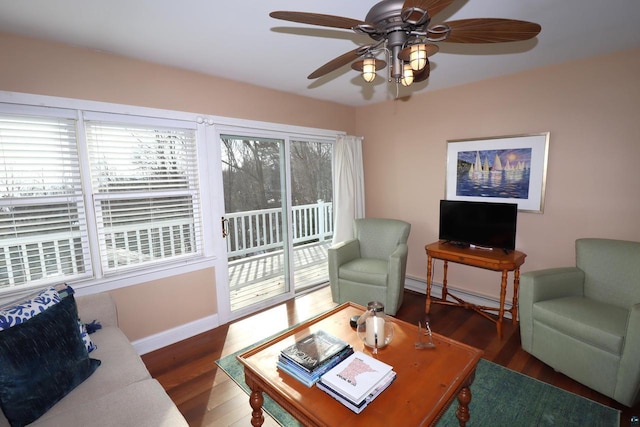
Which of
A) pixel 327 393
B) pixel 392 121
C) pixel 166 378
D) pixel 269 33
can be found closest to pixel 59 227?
pixel 166 378

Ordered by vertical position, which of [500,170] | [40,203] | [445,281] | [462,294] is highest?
[500,170]

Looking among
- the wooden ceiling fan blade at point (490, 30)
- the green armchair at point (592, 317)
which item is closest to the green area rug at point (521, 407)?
the green armchair at point (592, 317)

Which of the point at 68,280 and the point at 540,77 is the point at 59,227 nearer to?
the point at 68,280

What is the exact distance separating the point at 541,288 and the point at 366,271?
1448mm

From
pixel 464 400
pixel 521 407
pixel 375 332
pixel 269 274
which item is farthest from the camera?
pixel 269 274

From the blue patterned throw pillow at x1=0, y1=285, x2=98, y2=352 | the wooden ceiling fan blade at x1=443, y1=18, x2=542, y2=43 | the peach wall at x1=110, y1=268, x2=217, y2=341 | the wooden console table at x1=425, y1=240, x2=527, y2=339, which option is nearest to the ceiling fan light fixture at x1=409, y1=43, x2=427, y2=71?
the wooden ceiling fan blade at x1=443, y1=18, x2=542, y2=43

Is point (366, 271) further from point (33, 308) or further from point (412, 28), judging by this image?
point (33, 308)

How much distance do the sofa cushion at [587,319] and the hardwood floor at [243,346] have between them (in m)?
0.37

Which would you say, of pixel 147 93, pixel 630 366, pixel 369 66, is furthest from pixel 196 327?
pixel 630 366

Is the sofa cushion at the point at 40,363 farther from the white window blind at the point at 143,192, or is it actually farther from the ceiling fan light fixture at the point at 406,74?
the ceiling fan light fixture at the point at 406,74

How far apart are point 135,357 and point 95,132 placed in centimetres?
163

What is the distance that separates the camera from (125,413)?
1.32 meters

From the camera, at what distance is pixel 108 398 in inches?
55.2

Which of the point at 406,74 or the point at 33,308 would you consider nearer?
the point at 406,74
